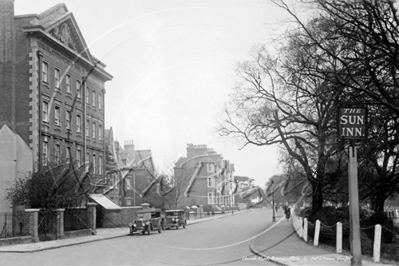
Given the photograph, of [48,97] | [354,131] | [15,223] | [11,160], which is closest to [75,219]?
[15,223]

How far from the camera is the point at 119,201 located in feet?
180

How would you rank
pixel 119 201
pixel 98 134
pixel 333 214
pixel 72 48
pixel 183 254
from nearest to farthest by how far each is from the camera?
pixel 183 254 → pixel 333 214 → pixel 72 48 → pixel 98 134 → pixel 119 201

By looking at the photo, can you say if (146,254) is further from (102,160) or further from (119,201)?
(119,201)

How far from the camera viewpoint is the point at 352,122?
1392cm

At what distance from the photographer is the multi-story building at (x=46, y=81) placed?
35812mm

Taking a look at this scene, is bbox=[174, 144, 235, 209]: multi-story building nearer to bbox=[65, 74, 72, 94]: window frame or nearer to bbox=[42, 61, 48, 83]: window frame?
bbox=[65, 74, 72, 94]: window frame

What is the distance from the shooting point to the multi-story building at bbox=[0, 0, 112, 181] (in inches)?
1410

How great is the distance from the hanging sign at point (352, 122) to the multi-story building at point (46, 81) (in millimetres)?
24026

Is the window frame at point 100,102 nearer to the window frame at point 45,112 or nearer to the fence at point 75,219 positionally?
the window frame at point 45,112

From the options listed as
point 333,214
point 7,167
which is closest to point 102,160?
point 7,167

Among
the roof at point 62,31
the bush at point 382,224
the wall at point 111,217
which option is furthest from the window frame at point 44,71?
the bush at point 382,224

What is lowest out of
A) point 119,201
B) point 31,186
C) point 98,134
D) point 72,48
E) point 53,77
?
point 119,201

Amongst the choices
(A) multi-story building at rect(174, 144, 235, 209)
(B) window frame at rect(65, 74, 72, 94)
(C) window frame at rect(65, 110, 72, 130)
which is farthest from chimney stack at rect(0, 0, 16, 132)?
(A) multi-story building at rect(174, 144, 235, 209)

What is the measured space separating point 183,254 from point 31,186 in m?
14.1
